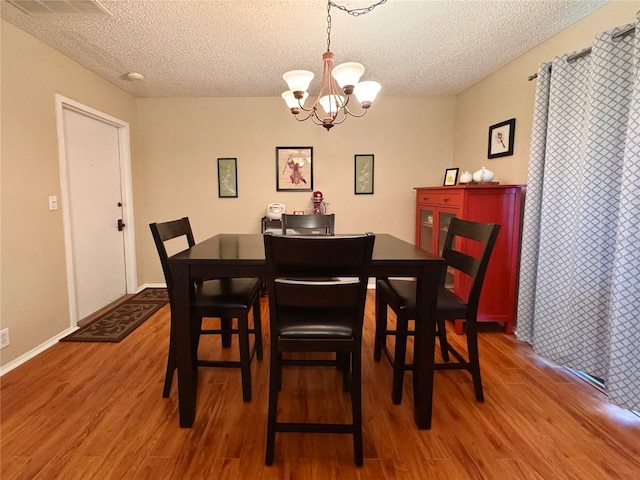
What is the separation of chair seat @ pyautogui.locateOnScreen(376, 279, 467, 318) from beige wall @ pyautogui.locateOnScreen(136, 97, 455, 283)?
2.01m

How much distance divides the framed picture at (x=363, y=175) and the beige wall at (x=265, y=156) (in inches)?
2.3

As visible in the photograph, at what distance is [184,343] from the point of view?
1.55 meters

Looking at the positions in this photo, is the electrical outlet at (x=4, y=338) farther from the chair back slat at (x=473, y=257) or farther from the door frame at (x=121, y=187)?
the chair back slat at (x=473, y=257)

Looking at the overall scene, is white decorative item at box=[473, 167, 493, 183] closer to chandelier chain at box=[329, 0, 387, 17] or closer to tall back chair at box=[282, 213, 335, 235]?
tall back chair at box=[282, 213, 335, 235]


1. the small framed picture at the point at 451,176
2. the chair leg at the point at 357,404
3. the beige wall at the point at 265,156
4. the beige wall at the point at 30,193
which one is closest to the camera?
the chair leg at the point at 357,404

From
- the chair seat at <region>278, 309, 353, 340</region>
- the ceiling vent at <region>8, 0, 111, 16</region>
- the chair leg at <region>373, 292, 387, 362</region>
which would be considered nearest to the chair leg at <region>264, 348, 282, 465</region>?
the chair seat at <region>278, 309, 353, 340</region>

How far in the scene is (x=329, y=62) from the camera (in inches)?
72.4

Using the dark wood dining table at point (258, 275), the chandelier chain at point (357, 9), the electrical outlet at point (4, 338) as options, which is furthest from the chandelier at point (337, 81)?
the electrical outlet at point (4, 338)

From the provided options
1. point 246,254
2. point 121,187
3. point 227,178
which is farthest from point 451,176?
point 121,187

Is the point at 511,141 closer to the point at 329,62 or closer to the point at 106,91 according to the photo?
the point at 329,62

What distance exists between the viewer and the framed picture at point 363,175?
385cm

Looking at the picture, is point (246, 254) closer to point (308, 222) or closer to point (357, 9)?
point (308, 222)

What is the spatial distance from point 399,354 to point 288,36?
2.26 meters

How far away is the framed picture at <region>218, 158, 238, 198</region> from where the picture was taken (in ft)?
12.5
